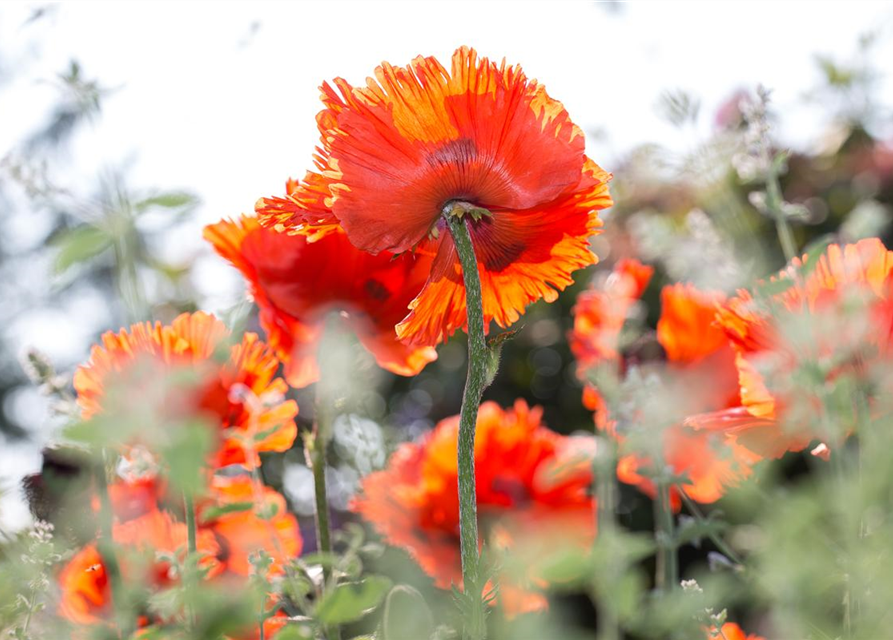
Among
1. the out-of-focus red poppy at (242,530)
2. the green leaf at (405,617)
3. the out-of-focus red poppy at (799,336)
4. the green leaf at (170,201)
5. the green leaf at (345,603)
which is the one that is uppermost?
the green leaf at (170,201)

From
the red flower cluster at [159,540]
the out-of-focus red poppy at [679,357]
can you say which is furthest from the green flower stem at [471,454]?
the out-of-focus red poppy at [679,357]

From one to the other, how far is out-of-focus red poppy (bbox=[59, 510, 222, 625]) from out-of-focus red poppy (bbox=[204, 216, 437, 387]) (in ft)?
0.79

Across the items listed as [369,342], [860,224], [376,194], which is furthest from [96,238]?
[860,224]

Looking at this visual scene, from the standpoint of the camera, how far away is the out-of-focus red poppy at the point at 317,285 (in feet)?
3.93

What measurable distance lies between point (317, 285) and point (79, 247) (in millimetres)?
369

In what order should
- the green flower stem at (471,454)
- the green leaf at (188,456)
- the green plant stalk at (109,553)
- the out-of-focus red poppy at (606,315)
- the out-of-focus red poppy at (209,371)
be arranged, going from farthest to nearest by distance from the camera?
the out-of-focus red poppy at (606,315)
the out-of-focus red poppy at (209,371)
the green plant stalk at (109,553)
the green flower stem at (471,454)
the green leaf at (188,456)

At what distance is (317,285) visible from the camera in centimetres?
122

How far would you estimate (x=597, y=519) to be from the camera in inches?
63.1

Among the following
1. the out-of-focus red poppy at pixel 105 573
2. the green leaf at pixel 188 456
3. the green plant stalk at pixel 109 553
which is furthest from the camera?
the out-of-focus red poppy at pixel 105 573

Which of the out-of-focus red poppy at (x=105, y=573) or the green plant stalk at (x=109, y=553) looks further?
the out-of-focus red poppy at (x=105, y=573)

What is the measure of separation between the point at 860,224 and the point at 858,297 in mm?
315

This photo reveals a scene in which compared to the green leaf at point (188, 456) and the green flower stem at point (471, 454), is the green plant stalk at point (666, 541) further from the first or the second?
the green leaf at point (188, 456)

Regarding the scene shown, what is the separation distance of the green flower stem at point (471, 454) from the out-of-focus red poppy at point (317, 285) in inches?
14.0

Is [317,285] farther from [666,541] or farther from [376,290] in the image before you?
[666,541]
